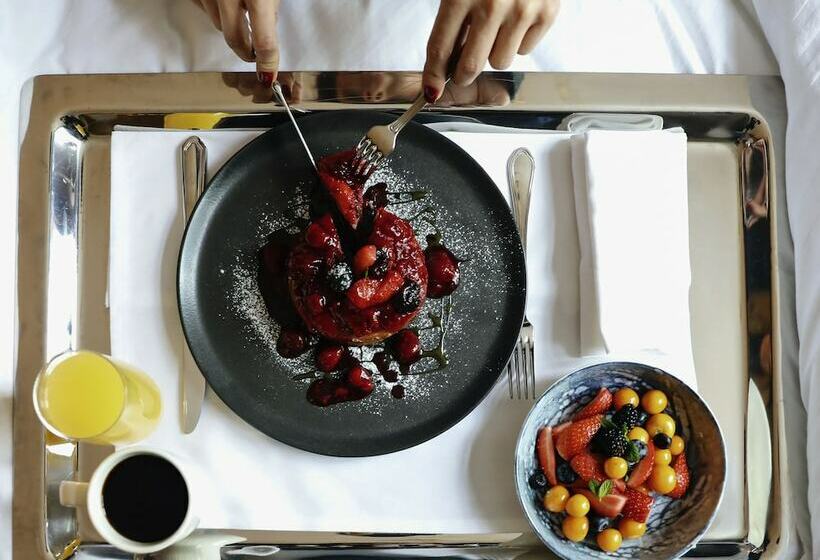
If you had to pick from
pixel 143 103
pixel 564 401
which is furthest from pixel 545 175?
pixel 143 103

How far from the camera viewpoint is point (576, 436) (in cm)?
141

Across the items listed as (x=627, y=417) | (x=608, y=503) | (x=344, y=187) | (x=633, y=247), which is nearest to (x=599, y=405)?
(x=627, y=417)

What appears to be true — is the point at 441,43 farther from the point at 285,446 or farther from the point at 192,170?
the point at 285,446

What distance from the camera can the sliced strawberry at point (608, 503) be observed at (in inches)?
55.5

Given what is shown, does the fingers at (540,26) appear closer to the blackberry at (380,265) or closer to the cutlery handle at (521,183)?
the cutlery handle at (521,183)

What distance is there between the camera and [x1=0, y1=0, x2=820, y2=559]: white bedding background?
59.9 inches

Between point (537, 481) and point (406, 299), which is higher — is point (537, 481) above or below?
below

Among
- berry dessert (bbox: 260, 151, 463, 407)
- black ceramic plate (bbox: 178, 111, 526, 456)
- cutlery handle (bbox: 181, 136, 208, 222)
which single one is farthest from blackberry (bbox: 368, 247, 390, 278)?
cutlery handle (bbox: 181, 136, 208, 222)

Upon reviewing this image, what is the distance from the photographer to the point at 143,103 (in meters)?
1.50

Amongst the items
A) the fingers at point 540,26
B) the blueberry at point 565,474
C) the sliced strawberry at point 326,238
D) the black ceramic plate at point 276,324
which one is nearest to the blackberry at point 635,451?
the blueberry at point 565,474

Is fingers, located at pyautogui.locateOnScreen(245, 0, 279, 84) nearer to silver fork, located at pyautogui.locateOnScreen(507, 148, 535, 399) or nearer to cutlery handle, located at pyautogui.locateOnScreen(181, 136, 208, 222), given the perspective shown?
cutlery handle, located at pyautogui.locateOnScreen(181, 136, 208, 222)

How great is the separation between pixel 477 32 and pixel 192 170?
61 cm

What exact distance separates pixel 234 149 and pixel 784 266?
3.70 feet

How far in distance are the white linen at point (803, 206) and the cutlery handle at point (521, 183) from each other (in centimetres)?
53
